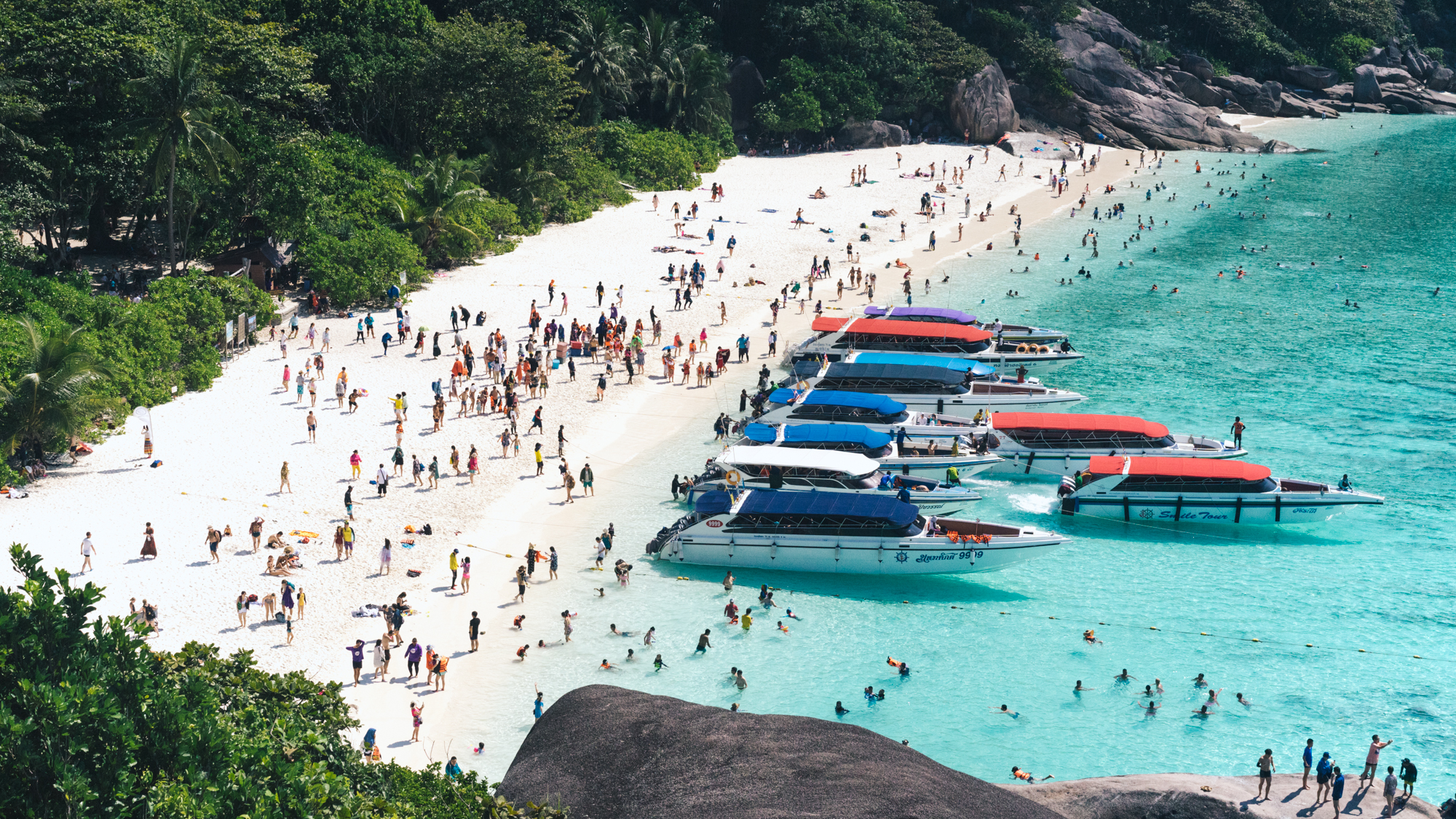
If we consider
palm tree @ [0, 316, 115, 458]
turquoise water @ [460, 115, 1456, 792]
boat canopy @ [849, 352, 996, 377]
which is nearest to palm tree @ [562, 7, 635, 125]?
boat canopy @ [849, 352, 996, 377]

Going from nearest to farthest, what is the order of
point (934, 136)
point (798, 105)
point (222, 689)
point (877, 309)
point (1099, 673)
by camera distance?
point (222, 689) < point (1099, 673) < point (877, 309) < point (798, 105) < point (934, 136)

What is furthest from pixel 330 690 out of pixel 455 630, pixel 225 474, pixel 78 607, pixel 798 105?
pixel 798 105

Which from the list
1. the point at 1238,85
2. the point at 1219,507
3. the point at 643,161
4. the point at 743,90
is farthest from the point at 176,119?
the point at 1238,85

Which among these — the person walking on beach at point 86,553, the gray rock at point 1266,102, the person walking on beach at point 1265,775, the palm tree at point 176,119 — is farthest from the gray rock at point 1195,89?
the person walking on beach at point 86,553

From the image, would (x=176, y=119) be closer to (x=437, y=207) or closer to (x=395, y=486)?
(x=437, y=207)

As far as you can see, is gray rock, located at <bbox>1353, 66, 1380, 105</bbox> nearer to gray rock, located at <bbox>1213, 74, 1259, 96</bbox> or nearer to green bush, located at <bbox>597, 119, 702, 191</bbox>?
gray rock, located at <bbox>1213, 74, 1259, 96</bbox>

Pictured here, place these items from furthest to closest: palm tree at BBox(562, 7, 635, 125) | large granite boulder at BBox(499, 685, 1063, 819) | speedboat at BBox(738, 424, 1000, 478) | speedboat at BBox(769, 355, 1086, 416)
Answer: palm tree at BBox(562, 7, 635, 125)
speedboat at BBox(769, 355, 1086, 416)
speedboat at BBox(738, 424, 1000, 478)
large granite boulder at BBox(499, 685, 1063, 819)

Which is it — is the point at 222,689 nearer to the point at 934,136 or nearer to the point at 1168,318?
the point at 1168,318
